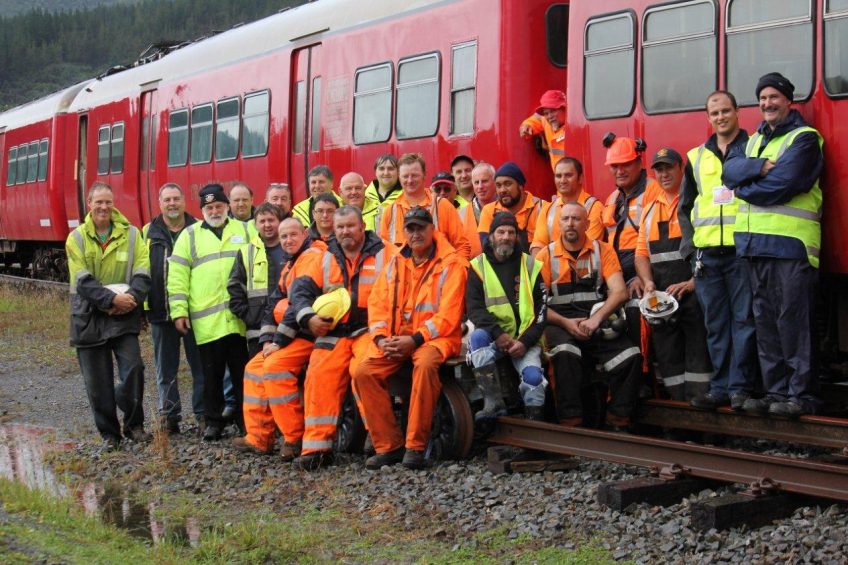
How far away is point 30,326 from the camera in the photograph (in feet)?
56.1

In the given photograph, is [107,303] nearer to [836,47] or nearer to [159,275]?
[159,275]

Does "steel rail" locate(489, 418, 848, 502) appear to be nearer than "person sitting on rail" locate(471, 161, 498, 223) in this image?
Yes

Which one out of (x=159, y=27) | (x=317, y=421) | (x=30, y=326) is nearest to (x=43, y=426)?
(x=317, y=421)

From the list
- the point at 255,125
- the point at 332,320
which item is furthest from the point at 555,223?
the point at 255,125

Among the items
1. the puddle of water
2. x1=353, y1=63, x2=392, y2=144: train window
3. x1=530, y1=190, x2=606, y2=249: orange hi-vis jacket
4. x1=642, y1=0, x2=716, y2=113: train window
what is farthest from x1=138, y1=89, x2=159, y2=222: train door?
x1=642, y1=0, x2=716, y2=113: train window

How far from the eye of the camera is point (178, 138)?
1733 centimetres

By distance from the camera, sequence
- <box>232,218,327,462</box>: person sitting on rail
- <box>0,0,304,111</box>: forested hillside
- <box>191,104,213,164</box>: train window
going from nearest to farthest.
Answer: <box>232,218,327,462</box>: person sitting on rail, <box>191,104,213,164</box>: train window, <box>0,0,304,111</box>: forested hillside

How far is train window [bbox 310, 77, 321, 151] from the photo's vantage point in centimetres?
1376

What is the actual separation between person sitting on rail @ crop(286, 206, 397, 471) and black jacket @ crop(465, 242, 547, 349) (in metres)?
0.59

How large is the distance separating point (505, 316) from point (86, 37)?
102848mm

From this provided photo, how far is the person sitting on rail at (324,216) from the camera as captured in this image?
8914 mm

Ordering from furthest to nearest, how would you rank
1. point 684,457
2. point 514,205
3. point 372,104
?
1. point 372,104
2. point 514,205
3. point 684,457

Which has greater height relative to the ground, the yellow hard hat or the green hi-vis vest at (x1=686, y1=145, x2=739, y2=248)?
the green hi-vis vest at (x1=686, y1=145, x2=739, y2=248)

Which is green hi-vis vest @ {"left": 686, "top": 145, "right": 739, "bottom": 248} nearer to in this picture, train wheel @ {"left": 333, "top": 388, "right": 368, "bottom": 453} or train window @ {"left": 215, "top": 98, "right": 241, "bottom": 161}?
train wheel @ {"left": 333, "top": 388, "right": 368, "bottom": 453}
